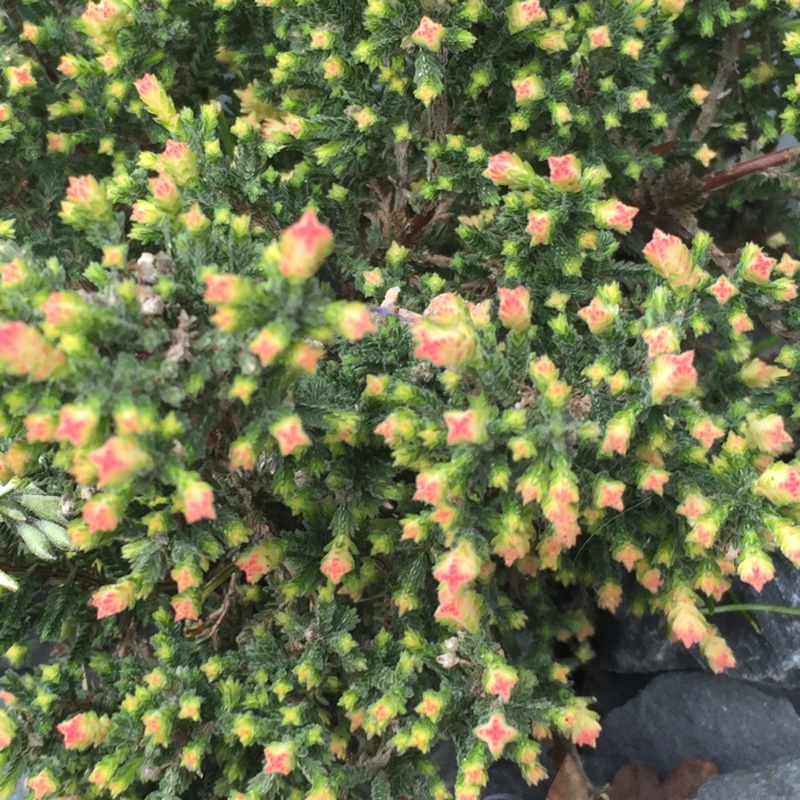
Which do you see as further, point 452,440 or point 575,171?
point 575,171

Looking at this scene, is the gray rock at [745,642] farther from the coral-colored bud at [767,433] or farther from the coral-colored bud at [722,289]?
the coral-colored bud at [722,289]

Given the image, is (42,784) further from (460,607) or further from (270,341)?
(270,341)

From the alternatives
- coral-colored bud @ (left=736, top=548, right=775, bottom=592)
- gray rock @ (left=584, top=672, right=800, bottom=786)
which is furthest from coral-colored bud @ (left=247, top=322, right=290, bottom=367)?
gray rock @ (left=584, top=672, right=800, bottom=786)

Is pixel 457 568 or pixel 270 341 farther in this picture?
pixel 457 568

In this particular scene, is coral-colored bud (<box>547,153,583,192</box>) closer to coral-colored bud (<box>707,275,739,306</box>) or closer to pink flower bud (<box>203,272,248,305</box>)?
coral-colored bud (<box>707,275,739,306</box>)

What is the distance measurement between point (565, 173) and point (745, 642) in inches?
61.4

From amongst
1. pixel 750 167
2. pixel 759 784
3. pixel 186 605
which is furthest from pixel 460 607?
pixel 750 167

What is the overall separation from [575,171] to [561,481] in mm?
717

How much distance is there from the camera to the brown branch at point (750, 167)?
233cm

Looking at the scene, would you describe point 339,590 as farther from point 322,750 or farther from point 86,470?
point 86,470

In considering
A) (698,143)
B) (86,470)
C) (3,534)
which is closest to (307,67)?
(698,143)

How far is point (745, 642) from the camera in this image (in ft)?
7.95

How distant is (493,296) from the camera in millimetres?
2248

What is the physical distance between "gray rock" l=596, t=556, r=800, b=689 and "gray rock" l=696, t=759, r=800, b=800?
259 mm
